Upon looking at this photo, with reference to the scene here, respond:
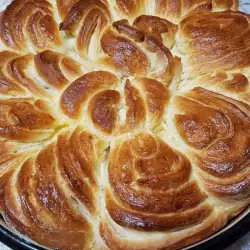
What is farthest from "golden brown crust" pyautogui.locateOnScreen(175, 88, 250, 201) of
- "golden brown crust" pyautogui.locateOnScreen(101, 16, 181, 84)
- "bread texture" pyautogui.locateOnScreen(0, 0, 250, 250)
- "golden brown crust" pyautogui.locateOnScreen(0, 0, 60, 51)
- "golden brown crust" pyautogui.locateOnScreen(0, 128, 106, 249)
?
"golden brown crust" pyautogui.locateOnScreen(0, 0, 60, 51)

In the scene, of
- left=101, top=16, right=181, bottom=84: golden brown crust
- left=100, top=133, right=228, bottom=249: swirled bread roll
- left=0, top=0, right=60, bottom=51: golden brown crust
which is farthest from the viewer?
left=0, top=0, right=60, bottom=51: golden brown crust

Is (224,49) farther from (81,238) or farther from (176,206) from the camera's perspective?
(81,238)

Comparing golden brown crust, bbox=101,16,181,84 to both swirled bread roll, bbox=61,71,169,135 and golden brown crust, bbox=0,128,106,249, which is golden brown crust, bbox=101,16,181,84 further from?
golden brown crust, bbox=0,128,106,249

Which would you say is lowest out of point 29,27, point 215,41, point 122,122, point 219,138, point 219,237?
point 219,237

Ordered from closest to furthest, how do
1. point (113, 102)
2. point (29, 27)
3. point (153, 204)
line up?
point (153, 204)
point (113, 102)
point (29, 27)

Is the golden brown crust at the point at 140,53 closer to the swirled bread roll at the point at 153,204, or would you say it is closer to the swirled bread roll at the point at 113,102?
the swirled bread roll at the point at 113,102

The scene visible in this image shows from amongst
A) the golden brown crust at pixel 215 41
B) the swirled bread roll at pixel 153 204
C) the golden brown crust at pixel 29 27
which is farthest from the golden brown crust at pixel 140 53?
the swirled bread roll at pixel 153 204

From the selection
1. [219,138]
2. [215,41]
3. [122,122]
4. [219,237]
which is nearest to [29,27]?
[122,122]

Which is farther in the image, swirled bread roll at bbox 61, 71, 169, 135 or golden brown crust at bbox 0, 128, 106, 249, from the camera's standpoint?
swirled bread roll at bbox 61, 71, 169, 135

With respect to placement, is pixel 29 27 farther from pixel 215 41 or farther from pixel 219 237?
pixel 219 237
